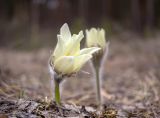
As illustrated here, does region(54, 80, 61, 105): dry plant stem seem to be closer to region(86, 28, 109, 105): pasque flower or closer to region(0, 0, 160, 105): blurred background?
region(86, 28, 109, 105): pasque flower

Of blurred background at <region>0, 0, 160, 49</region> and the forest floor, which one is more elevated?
blurred background at <region>0, 0, 160, 49</region>

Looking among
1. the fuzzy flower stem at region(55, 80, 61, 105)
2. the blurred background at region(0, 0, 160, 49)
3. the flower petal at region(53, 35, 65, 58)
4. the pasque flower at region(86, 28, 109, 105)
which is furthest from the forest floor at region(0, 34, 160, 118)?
the blurred background at region(0, 0, 160, 49)

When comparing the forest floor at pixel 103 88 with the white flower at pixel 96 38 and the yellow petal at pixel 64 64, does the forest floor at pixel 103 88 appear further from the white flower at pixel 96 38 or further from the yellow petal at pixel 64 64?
the white flower at pixel 96 38

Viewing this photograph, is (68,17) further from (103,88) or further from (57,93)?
(57,93)

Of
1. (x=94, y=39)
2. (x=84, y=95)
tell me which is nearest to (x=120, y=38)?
(x=84, y=95)

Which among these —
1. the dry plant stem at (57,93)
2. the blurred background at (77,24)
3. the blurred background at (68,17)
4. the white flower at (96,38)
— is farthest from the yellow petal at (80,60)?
the blurred background at (68,17)

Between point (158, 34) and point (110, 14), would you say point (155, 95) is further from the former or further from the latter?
point (110, 14)
